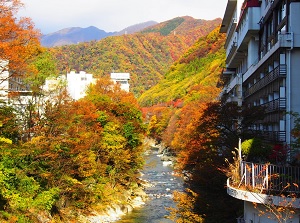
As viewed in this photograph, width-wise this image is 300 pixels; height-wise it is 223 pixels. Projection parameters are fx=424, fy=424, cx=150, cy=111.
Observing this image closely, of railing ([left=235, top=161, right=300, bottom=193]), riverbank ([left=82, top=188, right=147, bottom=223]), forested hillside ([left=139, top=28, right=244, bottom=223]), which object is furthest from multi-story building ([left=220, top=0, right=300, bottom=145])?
riverbank ([left=82, top=188, right=147, bottom=223])

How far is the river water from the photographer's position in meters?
34.5

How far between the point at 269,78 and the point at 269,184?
10641 mm

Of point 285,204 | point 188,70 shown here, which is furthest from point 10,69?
point 188,70

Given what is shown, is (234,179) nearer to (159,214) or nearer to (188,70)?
(159,214)

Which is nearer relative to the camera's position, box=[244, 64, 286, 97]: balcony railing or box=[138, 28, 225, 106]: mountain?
box=[244, 64, 286, 97]: balcony railing

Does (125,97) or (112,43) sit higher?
(112,43)

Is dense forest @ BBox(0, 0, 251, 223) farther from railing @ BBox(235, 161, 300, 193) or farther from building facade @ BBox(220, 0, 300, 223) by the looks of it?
railing @ BBox(235, 161, 300, 193)

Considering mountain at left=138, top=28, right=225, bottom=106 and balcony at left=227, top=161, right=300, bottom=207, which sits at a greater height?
mountain at left=138, top=28, right=225, bottom=106

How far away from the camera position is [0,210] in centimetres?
2223

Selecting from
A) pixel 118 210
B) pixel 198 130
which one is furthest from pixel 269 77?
pixel 118 210

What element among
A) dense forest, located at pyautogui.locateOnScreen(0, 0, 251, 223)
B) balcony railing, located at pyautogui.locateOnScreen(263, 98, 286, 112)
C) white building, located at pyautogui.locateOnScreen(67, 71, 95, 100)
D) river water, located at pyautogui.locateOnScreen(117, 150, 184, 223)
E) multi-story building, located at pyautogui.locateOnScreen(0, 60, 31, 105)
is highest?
white building, located at pyautogui.locateOnScreen(67, 71, 95, 100)

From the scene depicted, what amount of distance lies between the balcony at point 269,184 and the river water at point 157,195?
39.7ft

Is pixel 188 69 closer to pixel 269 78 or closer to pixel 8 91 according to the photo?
pixel 8 91

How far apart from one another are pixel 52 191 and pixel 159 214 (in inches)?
504
